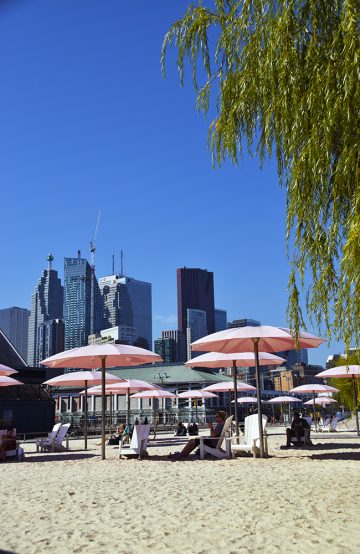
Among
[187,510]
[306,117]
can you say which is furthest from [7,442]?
[306,117]

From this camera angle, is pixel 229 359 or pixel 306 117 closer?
pixel 306 117

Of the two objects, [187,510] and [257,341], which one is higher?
[257,341]

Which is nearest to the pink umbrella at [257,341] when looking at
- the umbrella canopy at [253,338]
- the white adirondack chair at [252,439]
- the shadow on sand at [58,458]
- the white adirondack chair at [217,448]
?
the umbrella canopy at [253,338]

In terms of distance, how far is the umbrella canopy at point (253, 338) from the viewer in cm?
1212

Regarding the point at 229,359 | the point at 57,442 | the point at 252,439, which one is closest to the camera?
the point at 252,439

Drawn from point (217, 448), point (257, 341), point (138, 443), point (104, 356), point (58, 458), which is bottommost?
point (58, 458)

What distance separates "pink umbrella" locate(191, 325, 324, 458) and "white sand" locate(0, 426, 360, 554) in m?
2.52

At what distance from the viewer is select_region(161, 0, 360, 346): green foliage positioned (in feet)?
18.4

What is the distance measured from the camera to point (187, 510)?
20.7 feet

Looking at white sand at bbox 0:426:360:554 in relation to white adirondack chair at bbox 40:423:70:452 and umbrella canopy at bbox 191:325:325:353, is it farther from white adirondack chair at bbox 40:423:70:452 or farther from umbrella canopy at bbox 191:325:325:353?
white adirondack chair at bbox 40:423:70:452

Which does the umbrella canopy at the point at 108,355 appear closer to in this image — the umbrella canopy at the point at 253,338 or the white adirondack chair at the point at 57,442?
the umbrella canopy at the point at 253,338

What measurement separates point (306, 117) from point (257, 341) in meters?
7.51

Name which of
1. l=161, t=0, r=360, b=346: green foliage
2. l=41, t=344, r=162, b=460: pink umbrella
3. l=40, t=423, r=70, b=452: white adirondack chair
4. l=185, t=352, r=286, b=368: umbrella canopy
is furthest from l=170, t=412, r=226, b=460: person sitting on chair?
l=161, t=0, r=360, b=346: green foliage

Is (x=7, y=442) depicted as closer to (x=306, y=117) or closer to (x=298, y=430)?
(x=298, y=430)
